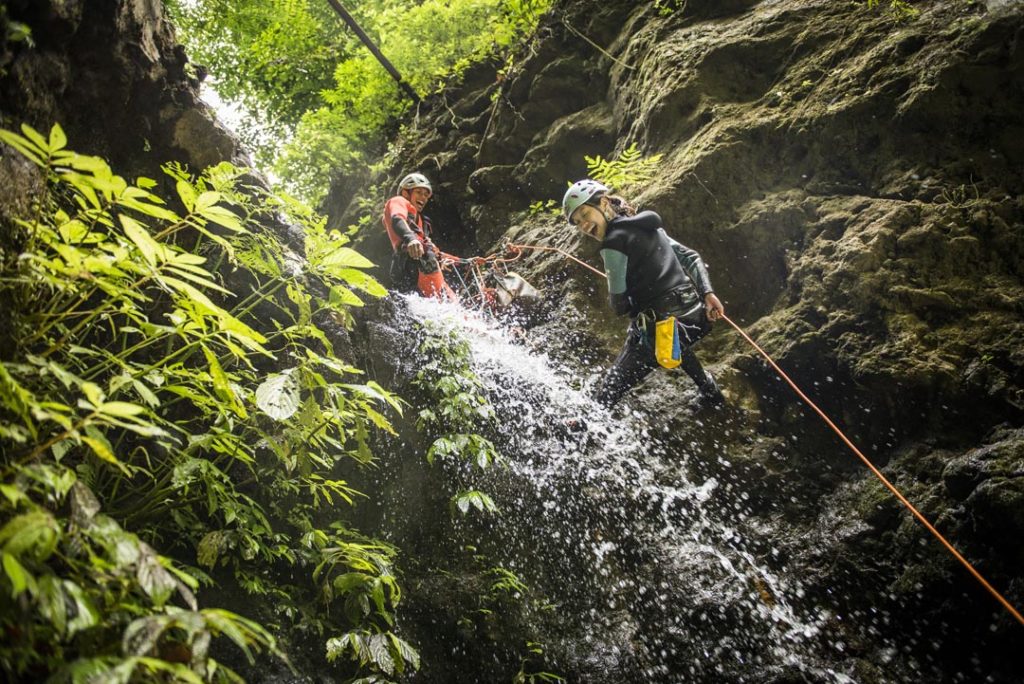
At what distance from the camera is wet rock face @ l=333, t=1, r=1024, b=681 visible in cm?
313

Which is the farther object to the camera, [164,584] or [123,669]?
[164,584]

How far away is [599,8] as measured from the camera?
7.37m

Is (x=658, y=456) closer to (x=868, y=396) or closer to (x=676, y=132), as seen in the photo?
(x=868, y=396)

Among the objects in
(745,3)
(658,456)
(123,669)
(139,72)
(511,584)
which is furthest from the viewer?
(745,3)

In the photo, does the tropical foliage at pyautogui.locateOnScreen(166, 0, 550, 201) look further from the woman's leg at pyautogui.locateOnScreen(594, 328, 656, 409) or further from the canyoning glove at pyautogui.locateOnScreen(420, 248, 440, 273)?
the woman's leg at pyautogui.locateOnScreen(594, 328, 656, 409)

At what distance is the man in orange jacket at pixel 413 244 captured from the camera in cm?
645

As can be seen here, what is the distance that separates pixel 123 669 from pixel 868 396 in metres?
4.38

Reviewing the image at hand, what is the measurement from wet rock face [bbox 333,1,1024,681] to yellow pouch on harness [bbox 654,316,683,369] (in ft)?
2.41

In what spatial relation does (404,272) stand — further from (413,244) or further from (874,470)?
(874,470)

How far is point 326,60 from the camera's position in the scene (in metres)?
11.1

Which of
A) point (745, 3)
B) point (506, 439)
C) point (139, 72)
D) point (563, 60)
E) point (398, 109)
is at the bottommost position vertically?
point (506, 439)

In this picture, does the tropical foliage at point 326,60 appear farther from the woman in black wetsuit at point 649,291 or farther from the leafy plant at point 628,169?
the woman in black wetsuit at point 649,291

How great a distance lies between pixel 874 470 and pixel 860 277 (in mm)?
1670

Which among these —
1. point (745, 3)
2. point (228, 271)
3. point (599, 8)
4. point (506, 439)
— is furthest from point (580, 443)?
Result: point (599, 8)
